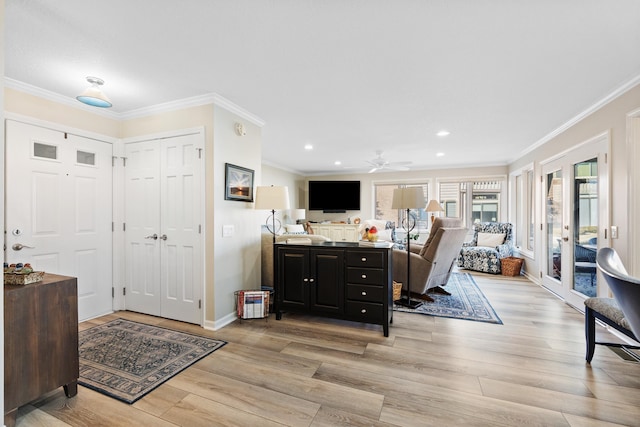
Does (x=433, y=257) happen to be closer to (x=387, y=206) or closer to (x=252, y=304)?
(x=252, y=304)

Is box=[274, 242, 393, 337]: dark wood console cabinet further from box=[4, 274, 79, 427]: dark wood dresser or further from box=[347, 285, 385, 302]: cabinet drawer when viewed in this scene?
box=[4, 274, 79, 427]: dark wood dresser

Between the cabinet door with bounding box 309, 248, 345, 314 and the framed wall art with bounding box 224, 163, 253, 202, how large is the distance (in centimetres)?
106

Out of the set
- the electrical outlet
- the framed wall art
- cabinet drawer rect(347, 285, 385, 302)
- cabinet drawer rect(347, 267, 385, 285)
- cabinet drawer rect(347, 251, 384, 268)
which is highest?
the framed wall art

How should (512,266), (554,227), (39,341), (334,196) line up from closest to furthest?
(39,341) < (554,227) < (512,266) < (334,196)

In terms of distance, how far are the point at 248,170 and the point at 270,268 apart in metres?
1.30

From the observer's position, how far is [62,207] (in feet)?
9.90

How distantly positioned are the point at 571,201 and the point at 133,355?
5.32 m

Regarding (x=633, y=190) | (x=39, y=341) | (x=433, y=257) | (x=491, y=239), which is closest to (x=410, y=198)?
(x=433, y=257)

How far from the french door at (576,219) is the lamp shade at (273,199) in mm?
3443

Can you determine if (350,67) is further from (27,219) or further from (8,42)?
(27,219)

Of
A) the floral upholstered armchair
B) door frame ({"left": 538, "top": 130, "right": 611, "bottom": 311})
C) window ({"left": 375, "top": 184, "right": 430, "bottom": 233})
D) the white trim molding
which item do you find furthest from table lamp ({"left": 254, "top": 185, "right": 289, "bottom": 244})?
window ({"left": 375, "top": 184, "right": 430, "bottom": 233})

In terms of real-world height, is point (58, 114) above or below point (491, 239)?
above

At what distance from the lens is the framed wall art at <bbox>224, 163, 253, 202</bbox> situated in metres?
3.16

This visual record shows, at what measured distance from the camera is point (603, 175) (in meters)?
3.12
